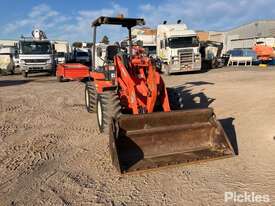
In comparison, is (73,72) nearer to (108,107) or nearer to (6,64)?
(6,64)

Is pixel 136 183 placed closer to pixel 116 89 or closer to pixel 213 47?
pixel 116 89

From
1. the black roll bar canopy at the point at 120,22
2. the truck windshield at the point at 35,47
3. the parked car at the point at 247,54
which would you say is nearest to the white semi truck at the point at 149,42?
the parked car at the point at 247,54

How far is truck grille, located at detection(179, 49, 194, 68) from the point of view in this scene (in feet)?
68.6

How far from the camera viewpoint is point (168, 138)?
541 cm

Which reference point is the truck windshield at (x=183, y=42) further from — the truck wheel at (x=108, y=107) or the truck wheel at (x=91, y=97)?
the truck wheel at (x=108, y=107)

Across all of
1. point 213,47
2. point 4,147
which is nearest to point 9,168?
point 4,147

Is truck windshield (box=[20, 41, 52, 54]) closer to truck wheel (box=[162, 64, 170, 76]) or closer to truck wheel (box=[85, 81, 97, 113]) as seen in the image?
truck wheel (box=[162, 64, 170, 76])

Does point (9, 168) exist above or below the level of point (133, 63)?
below

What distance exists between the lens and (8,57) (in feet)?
85.0

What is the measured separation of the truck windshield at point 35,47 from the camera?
20.7 meters

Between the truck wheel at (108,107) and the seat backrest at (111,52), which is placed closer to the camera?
the truck wheel at (108,107)

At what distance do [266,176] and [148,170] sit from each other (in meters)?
1.73

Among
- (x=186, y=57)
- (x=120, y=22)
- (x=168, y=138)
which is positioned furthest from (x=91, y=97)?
(x=186, y=57)

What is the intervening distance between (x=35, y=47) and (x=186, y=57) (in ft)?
33.6
